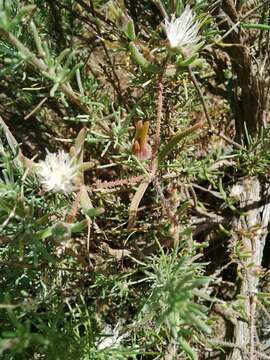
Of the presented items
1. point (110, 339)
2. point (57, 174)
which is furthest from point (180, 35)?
point (110, 339)

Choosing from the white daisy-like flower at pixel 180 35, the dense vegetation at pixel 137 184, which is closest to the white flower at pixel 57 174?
the dense vegetation at pixel 137 184

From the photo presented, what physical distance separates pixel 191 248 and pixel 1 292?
39cm

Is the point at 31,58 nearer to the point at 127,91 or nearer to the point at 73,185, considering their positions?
the point at 73,185

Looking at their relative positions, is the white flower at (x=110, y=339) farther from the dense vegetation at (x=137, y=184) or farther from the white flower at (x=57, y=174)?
the white flower at (x=57, y=174)

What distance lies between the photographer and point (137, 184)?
108cm

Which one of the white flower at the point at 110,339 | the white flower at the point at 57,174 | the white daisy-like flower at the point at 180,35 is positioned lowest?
the white flower at the point at 110,339

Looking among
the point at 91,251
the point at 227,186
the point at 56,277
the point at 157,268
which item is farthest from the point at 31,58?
the point at 227,186

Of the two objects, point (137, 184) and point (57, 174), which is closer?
point (57, 174)

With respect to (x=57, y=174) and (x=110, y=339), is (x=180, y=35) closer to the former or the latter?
(x=57, y=174)

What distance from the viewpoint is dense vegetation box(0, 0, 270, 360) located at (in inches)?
33.1

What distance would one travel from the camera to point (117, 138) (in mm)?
969

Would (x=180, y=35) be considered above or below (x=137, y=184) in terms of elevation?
above

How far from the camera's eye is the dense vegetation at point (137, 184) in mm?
841

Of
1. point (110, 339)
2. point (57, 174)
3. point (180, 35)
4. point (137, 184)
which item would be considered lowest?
point (110, 339)
